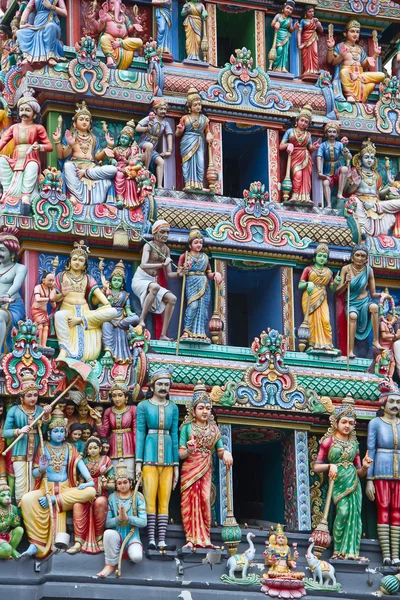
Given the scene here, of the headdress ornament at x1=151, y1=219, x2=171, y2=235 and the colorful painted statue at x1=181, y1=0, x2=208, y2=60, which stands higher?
the colorful painted statue at x1=181, y1=0, x2=208, y2=60

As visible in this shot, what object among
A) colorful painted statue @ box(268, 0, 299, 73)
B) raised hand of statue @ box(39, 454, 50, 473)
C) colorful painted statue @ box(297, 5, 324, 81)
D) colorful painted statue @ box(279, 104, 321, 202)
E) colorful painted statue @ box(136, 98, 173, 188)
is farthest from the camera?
colorful painted statue @ box(297, 5, 324, 81)

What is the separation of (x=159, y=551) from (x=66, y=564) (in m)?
1.61

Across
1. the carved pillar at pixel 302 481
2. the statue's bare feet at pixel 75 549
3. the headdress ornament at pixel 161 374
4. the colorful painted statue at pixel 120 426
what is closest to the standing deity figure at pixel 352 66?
the carved pillar at pixel 302 481

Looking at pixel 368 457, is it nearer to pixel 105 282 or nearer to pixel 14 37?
pixel 105 282

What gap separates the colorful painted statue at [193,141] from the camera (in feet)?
131

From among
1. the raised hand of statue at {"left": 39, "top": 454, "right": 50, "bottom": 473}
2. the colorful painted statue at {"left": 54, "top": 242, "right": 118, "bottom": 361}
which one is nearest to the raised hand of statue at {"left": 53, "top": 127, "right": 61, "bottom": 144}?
the colorful painted statue at {"left": 54, "top": 242, "right": 118, "bottom": 361}

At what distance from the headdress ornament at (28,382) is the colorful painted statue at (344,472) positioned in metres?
5.04

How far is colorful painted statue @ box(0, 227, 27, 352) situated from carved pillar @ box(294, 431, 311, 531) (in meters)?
5.16

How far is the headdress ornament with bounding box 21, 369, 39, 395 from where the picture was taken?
36.5m

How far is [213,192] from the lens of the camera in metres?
40.0

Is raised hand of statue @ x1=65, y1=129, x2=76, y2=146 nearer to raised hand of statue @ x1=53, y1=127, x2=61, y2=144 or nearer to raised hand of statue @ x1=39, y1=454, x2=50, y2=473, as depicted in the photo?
raised hand of statue @ x1=53, y1=127, x2=61, y2=144

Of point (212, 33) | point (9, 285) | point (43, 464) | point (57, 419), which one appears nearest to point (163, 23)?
point (212, 33)

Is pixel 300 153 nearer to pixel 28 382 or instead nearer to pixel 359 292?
pixel 359 292

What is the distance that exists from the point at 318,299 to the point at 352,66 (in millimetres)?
5234
